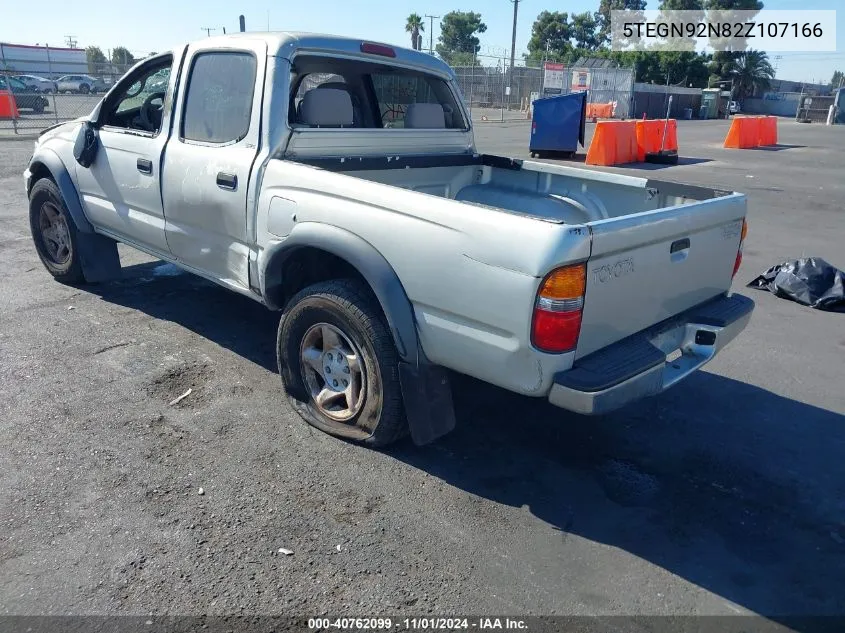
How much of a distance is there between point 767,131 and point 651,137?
31.0ft

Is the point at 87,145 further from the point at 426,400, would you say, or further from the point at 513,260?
the point at 513,260

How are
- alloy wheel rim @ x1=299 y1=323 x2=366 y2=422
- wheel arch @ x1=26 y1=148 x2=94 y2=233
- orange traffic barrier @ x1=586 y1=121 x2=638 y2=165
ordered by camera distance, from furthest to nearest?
orange traffic barrier @ x1=586 y1=121 x2=638 y2=165, wheel arch @ x1=26 y1=148 x2=94 y2=233, alloy wheel rim @ x1=299 y1=323 x2=366 y2=422

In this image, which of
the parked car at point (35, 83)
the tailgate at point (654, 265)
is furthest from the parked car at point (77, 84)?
the tailgate at point (654, 265)

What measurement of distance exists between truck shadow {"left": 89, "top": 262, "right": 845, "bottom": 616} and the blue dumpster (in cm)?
1336

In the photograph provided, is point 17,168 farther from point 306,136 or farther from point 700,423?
point 700,423

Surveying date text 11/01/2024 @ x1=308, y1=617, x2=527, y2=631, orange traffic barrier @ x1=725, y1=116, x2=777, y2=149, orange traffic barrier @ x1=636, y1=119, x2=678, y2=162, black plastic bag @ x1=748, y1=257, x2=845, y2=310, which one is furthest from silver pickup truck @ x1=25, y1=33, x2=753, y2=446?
orange traffic barrier @ x1=725, y1=116, x2=777, y2=149

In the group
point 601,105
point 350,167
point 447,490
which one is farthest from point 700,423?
point 601,105

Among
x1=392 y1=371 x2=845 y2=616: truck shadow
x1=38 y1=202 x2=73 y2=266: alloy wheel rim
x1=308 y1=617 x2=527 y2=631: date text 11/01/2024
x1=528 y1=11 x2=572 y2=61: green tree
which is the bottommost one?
x1=308 y1=617 x2=527 y2=631: date text 11/01/2024

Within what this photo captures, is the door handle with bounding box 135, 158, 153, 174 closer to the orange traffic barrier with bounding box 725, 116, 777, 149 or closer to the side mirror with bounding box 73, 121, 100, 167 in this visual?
the side mirror with bounding box 73, 121, 100, 167

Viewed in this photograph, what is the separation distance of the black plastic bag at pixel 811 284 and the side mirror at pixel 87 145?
6212 millimetres

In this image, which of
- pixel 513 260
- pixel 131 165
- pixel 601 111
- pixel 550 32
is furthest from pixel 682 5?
pixel 513 260

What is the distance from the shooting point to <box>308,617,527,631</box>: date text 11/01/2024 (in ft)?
8.26

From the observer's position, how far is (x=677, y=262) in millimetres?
3354

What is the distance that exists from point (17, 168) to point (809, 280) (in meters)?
13.5
